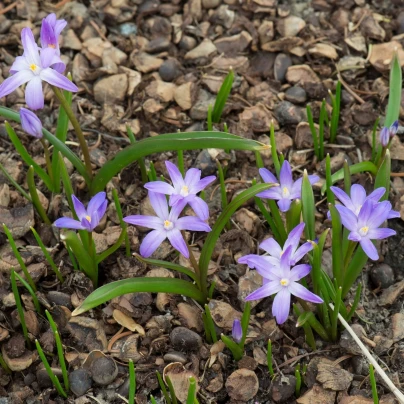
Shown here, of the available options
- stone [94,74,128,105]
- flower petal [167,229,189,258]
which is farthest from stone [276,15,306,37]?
flower petal [167,229,189,258]

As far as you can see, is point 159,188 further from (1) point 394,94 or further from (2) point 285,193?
(1) point 394,94

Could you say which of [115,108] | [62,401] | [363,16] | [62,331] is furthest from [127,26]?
[62,401]

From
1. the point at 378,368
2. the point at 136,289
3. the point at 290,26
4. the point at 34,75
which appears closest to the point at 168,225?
the point at 136,289

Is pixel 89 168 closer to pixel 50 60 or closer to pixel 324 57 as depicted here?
pixel 50 60

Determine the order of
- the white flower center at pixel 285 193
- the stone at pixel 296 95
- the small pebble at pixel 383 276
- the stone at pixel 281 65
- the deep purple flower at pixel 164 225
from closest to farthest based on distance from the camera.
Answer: the deep purple flower at pixel 164 225
the white flower center at pixel 285 193
the small pebble at pixel 383 276
the stone at pixel 296 95
the stone at pixel 281 65

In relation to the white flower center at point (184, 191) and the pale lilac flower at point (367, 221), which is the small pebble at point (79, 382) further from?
the pale lilac flower at point (367, 221)

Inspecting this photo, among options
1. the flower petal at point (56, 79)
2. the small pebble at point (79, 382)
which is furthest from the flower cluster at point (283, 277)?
the flower petal at point (56, 79)

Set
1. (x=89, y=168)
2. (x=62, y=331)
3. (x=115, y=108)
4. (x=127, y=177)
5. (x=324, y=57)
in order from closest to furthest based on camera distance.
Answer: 1. (x=62, y=331)
2. (x=89, y=168)
3. (x=127, y=177)
4. (x=115, y=108)
5. (x=324, y=57)
